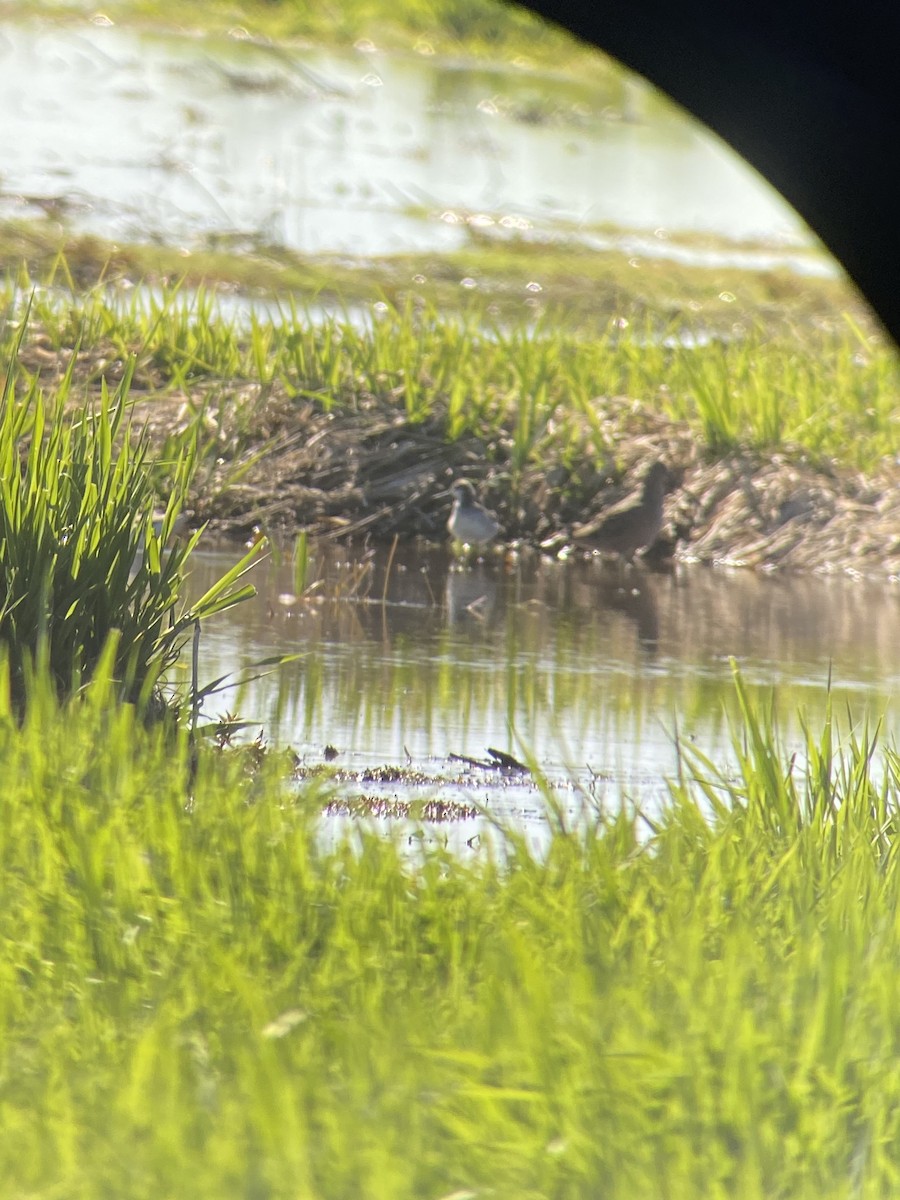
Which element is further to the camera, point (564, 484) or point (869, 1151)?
point (564, 484)

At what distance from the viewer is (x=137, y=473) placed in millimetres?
4844

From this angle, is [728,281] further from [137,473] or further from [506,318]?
[137,473]

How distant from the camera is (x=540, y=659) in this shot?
6547 millimetres

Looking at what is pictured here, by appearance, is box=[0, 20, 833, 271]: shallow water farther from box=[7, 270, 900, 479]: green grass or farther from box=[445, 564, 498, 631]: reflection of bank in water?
box=[445, 564, 498, 631]: reflection of bank in water

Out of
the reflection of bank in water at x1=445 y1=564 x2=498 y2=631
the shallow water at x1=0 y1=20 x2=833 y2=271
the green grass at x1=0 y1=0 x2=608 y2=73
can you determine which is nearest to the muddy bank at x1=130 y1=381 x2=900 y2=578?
the reflection of bank in water at x1=445 y1=564 x2=498 y2=631

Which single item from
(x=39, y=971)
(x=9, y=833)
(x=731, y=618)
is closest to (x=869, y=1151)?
(x=39, y=971)

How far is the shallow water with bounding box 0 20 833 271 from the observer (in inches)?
715

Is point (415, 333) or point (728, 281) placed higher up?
point (728, 281)

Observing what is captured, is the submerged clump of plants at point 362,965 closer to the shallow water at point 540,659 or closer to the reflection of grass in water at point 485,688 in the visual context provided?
the shallow water at point 540,659

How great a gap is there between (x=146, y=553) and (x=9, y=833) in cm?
133

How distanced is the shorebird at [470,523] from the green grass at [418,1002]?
445 centimetres

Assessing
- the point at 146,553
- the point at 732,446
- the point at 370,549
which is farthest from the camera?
the point at 732,446

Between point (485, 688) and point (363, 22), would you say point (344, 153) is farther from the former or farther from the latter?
point (485, 688)

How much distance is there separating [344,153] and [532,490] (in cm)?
1541
